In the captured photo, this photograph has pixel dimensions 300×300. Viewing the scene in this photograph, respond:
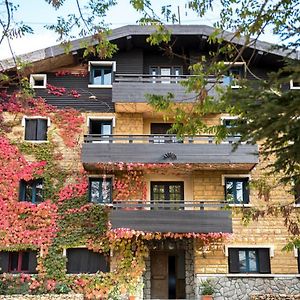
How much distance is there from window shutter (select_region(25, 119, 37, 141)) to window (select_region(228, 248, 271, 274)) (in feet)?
27.9

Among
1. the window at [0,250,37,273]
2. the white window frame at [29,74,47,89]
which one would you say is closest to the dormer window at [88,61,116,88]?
the white window frame at [29,74,47,89]

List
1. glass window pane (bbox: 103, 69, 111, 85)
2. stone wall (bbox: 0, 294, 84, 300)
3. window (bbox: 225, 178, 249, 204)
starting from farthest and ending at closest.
Result: glass window pane (bbox: 103, 69, 111, 85), window (bbox: 225, 178, 249, 204), stone wall (bbox: 0, 294, 84, 300)

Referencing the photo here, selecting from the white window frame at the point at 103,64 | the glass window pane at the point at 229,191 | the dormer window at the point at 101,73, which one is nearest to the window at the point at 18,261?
the white window frame at the point at 103,64

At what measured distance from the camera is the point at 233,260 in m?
18.3

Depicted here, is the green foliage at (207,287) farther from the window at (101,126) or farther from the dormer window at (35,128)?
the dormer window at (35,128)

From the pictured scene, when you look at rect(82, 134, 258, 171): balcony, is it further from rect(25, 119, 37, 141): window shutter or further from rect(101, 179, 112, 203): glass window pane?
rect(25, 119, 37, 141): window shutter

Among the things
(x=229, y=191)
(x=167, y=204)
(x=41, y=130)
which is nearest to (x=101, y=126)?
(x=41, y=130)

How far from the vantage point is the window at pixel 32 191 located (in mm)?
18906

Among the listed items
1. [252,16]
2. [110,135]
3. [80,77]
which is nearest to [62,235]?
[110,135]

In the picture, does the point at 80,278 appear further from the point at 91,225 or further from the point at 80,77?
the point at 80,77

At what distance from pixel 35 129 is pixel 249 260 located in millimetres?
9375

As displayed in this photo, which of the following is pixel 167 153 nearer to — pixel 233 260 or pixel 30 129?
pixel 233 260

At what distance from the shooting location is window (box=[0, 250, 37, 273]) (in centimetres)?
1809

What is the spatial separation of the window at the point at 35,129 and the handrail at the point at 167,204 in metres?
3.94
